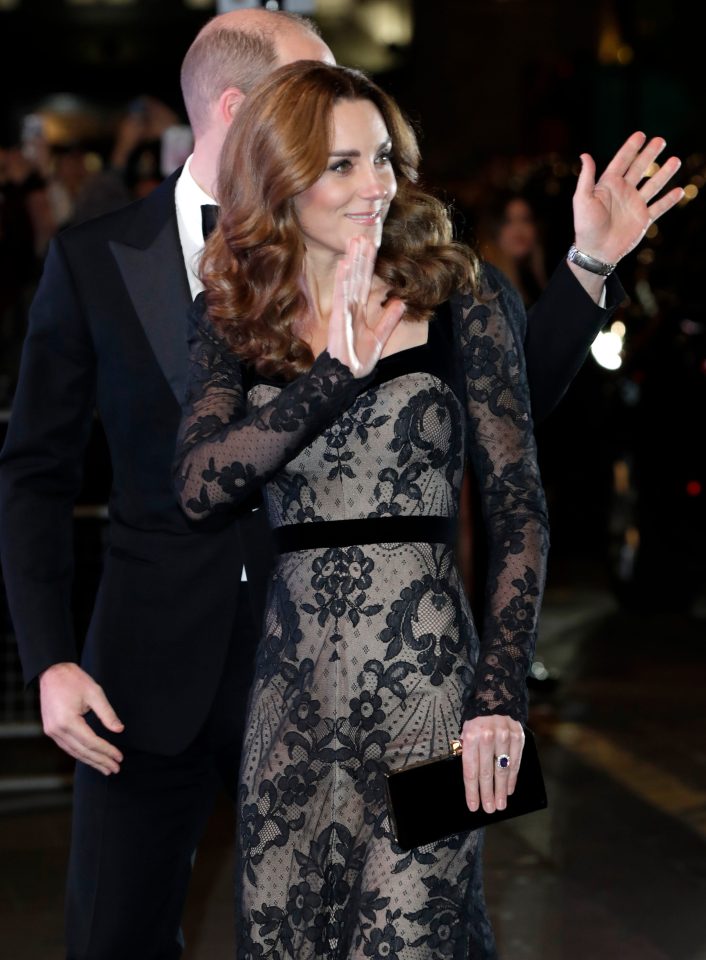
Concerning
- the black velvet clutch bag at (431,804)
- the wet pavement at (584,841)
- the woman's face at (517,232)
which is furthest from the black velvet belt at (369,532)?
the woman's face at (517,232)

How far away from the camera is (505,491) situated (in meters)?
2.89

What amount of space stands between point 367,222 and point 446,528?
53 cm

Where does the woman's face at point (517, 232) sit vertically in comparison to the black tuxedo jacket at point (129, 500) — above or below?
above

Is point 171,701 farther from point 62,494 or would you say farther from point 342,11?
point 342,11

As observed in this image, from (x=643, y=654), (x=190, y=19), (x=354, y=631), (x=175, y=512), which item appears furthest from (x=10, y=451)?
(x=190, y=19)

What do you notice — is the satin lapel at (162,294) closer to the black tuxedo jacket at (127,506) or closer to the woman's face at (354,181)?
the black tuxedo jacket at (127,506)

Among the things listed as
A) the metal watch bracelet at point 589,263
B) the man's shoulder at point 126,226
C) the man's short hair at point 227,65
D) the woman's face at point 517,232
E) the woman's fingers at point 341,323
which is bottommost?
the woman's fingers at point 341,323

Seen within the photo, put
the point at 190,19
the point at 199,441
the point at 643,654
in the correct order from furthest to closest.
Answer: the point at 190,19
the point at 643,654
the point at 199,441

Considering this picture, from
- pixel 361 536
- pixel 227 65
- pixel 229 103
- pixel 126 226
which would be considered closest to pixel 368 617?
pixel 361 536

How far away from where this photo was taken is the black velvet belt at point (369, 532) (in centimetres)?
286

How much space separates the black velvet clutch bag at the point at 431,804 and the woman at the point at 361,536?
28 mm

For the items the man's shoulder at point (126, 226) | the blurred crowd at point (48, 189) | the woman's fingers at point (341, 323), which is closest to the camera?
the woman's fingers at point (341, 323)

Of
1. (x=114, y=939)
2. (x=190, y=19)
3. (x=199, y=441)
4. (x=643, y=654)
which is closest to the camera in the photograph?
(x=199, y=441)

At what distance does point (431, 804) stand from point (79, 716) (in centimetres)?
69
